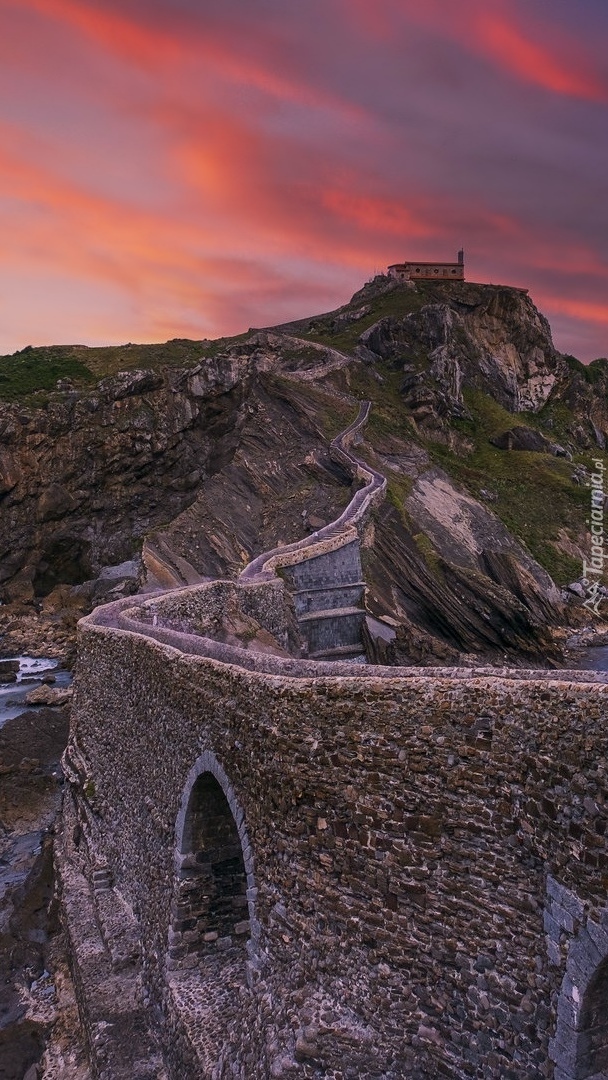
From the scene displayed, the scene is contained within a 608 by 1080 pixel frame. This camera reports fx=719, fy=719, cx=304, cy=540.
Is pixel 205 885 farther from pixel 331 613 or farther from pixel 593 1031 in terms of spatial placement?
pixel 331 613

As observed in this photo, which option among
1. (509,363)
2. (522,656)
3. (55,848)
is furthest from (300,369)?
(55,848)

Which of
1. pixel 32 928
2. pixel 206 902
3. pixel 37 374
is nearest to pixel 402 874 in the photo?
pixel 206 902

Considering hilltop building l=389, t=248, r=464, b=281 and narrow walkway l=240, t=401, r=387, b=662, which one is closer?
narrow walkway l=240, t=401, r=387, b=662

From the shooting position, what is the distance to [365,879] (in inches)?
302

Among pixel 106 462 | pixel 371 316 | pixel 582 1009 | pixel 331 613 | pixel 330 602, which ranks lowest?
pixel 582 1009

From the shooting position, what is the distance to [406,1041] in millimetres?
7129

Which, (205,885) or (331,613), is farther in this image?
(331,613)

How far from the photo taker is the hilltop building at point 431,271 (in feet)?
294

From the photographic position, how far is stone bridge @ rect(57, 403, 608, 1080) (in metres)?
6.13

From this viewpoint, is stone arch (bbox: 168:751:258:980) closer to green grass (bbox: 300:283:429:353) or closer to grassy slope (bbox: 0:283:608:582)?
grassy slope (bbox: 0:283:608:582)

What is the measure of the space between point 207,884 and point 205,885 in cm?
3

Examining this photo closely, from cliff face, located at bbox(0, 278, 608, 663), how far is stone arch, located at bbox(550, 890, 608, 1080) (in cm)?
2587

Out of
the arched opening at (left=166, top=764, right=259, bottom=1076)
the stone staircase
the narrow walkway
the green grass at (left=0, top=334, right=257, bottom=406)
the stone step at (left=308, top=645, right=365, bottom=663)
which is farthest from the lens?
the green grass at (left=0, top=334, right=257, bottom=406)

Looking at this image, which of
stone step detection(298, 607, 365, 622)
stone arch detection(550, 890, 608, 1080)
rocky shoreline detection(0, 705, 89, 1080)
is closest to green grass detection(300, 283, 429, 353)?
stone step detection(298, 607, 365, 622)
